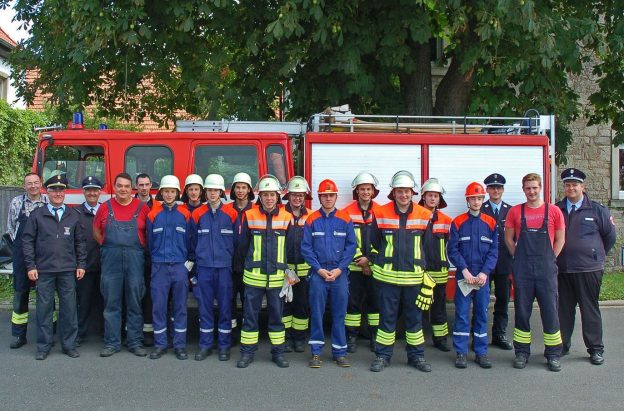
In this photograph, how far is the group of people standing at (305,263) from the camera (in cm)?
595

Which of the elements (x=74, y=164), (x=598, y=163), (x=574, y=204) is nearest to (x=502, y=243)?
(x=574, y=204)

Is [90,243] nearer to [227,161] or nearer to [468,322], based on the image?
[227,161]

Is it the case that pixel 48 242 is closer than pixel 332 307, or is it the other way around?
pixel 332 307

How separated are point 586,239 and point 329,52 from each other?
4.26 m

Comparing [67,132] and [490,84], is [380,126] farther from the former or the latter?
[67,132]

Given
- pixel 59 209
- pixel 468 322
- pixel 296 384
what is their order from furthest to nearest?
pixel 59 209 → pixel 468 322 → pixel 296 384

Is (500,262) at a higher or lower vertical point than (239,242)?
lower

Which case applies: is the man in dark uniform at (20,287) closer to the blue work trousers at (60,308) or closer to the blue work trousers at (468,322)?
the blue work trousers at (60,308)

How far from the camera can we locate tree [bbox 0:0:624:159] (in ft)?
25.7

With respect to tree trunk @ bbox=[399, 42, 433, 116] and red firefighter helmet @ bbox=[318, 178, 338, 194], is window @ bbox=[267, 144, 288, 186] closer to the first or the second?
red firefighter helmet @ bbox=[318, 178, 338, 194]

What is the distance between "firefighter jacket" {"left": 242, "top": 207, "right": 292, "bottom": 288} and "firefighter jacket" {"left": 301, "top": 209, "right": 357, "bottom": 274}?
0.23 m

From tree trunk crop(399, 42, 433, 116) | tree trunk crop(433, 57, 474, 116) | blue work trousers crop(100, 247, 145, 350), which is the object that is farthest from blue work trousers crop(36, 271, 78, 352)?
tree trunk crop(433, 57, 474, 116)

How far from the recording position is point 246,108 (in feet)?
30.5

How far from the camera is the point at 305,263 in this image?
20.7 ft
